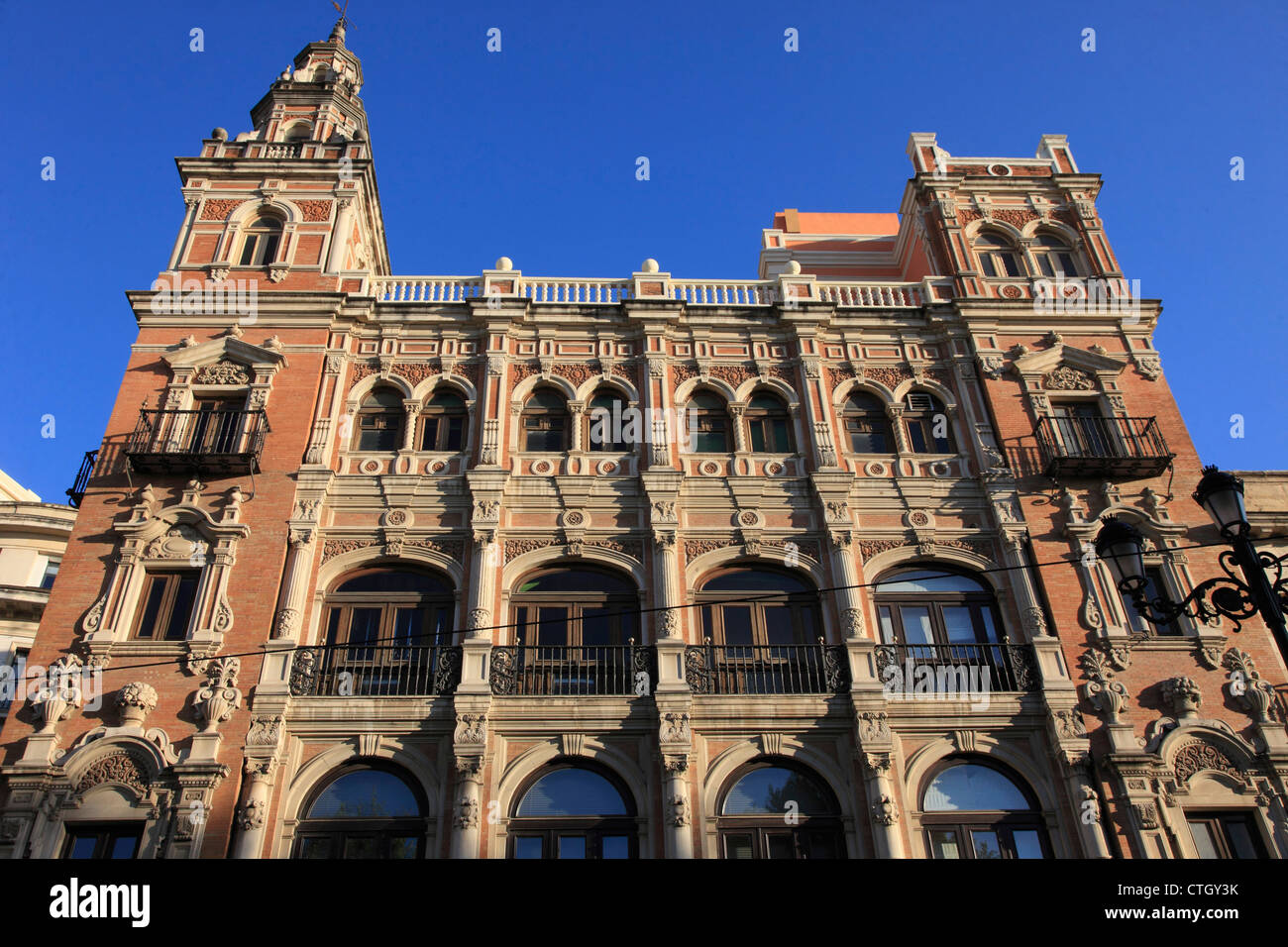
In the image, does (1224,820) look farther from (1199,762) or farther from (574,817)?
(574,817)

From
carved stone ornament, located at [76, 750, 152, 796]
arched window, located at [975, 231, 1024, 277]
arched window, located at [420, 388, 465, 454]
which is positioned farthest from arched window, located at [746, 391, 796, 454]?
carved stone ornament, located at [76, 750, 152, 796]

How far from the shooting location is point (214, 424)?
Answer: 64.8ft

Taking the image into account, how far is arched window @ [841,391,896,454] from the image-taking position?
2070cm

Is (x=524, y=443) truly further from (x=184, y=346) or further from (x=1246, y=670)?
(x=1246, y=670)

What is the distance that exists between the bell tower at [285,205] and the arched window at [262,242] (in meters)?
0.02

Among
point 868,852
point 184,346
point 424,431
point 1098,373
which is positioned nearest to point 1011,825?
point 868,852

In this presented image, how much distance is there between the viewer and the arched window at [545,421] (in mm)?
20484

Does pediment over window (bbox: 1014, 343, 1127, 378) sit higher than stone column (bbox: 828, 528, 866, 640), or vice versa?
pediment over window (bbox: 1014, 343, 1127, 378)

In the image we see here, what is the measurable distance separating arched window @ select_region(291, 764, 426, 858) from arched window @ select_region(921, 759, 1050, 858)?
7844 millimetres

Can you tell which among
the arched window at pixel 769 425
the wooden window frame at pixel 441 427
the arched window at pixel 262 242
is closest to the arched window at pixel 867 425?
the arched window at pixel 769 425

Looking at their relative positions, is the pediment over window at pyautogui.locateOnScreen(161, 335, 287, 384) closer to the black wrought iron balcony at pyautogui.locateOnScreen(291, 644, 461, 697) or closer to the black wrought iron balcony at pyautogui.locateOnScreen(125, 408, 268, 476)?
the black wrought iron balcony at pyautogui.locateOnScreen(125, 408, 268, 476)

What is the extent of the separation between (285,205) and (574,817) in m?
15.2
